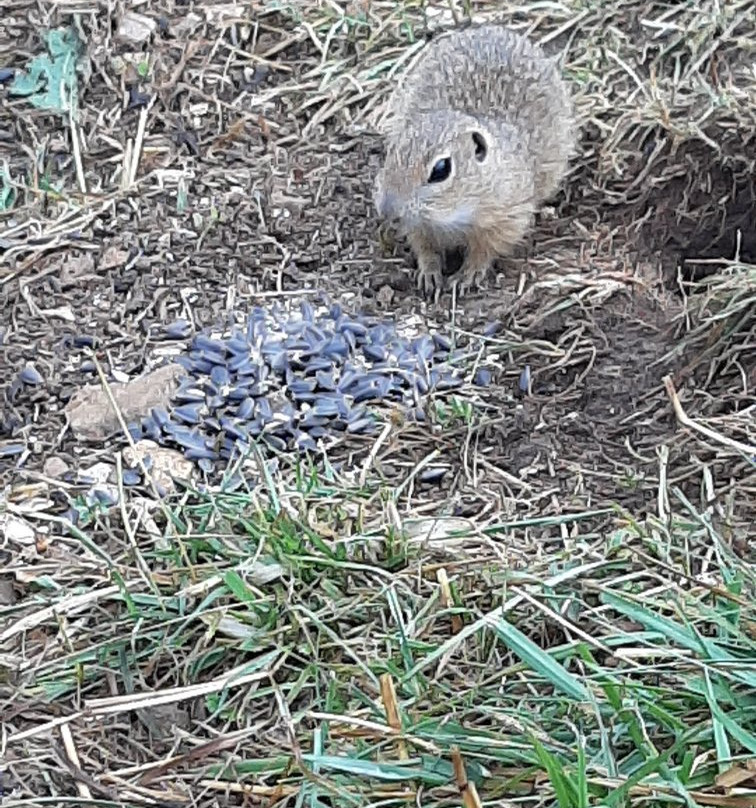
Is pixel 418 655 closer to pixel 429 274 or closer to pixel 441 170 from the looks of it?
pixel 429 274

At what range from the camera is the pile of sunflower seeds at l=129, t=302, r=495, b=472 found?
3.92 m

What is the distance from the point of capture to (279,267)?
4.64 metres

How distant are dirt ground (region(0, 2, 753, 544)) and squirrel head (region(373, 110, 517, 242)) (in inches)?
7.6

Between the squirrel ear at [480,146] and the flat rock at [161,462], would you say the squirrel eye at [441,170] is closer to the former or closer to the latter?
the squirrel ear at [480,146]

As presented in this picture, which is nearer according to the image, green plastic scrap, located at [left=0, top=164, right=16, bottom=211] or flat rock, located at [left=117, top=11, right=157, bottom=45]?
green plastic scrap, located at [left=0, top=164, right=16, bottom=211]

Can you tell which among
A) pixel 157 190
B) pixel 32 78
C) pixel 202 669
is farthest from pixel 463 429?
pixel 32 78

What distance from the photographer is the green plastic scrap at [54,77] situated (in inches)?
208

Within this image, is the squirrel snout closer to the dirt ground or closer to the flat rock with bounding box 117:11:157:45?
the dirt ground

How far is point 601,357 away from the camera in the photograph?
4.20 meters

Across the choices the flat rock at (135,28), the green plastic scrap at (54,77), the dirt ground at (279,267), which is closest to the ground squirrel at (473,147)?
the dirt ground at (279,267)

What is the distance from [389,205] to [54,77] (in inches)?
61.8

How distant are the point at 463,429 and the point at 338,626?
948mm

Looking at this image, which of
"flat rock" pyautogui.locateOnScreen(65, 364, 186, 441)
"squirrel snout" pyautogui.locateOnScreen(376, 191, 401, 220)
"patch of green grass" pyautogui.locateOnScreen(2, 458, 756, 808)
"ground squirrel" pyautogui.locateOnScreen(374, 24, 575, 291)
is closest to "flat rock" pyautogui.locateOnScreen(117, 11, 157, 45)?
"ground squirrel" pyautogui.locateOnScreen(374, 24, 575, 291)

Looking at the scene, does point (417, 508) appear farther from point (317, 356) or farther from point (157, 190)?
point (157, 190)
